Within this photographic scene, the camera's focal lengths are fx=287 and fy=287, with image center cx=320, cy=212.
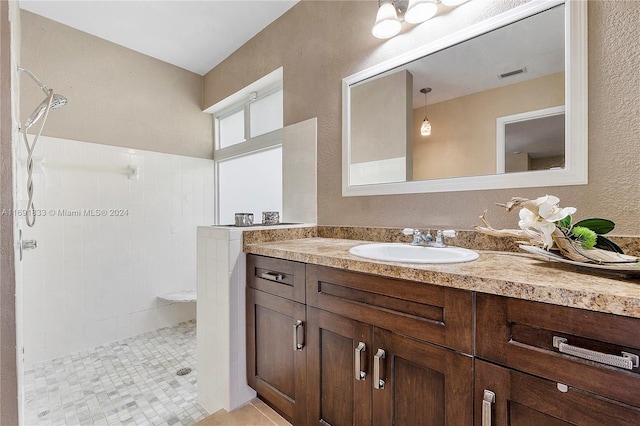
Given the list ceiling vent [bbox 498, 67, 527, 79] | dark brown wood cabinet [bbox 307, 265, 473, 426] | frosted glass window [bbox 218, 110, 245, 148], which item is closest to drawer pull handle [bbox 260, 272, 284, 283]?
dark brown wood cabinet [bbox 307, 265, 473, 426]

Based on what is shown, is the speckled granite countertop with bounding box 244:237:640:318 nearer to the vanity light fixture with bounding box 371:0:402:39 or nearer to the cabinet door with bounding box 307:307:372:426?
the cabinet door with bounding box 307:307:372:426

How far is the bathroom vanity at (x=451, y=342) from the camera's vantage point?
0.64 metres

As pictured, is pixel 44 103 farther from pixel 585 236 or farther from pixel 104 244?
pixel 585 236

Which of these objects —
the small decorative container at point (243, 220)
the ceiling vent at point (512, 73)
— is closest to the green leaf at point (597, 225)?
the ceiling vent at point (512, 73)

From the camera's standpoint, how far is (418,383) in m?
0.92

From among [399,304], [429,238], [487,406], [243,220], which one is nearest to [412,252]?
[429,238]

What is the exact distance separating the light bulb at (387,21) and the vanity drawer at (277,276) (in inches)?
53.5

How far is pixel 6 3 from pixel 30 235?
196cm

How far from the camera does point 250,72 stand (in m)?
2.71

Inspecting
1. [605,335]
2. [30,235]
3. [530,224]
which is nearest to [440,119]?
[530,224]

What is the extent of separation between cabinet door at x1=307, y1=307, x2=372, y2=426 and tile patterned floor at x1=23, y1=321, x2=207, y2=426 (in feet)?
2.98

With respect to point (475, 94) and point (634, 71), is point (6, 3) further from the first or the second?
point (634, 71)

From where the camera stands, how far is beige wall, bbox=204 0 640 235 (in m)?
1.03

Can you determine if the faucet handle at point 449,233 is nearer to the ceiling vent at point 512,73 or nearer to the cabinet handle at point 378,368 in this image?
the cabinet handle at point 378,368
